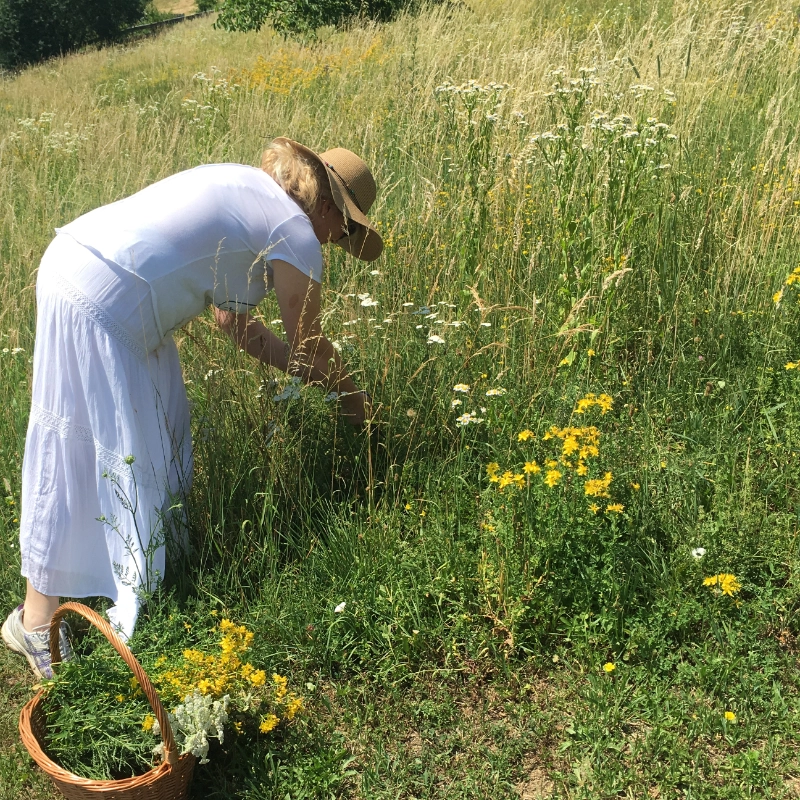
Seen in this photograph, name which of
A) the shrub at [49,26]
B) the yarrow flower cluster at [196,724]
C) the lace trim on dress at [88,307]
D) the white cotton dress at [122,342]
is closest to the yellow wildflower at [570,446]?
the white cotton dress at [122,342]

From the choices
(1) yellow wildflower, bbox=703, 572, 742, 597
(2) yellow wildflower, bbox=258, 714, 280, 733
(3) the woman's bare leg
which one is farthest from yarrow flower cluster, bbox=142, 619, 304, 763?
(1) yellow wildflower, bbox=703, 572, 742, 597

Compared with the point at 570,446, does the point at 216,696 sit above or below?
below

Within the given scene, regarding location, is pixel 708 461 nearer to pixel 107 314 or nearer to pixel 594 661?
pixel 594 661

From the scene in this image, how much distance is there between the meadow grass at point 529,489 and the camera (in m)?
2.29

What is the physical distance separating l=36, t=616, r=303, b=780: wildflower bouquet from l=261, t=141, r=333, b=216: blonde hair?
4.54ft

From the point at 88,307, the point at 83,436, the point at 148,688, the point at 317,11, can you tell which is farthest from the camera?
the point at 317,11

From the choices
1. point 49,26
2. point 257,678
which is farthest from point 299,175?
point 49,26

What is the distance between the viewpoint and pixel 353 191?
278 centimetres

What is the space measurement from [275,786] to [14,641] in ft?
3.61

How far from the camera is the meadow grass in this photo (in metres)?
2.29

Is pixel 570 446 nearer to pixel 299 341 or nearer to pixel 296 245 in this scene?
pixel 299 341

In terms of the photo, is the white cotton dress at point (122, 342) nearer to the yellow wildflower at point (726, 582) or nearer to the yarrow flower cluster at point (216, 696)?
the yarrow flower cluster at point (216, 696)

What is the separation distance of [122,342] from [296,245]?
2.13 feet

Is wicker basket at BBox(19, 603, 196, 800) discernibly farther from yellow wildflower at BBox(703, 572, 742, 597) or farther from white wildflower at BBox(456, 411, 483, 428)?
yellow wildflower at BBox(703, 572, 742, 597)
